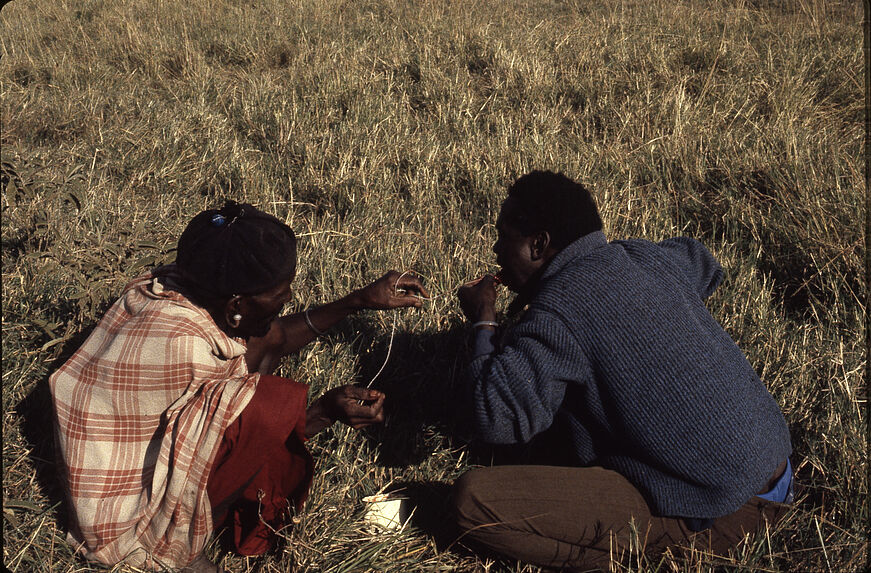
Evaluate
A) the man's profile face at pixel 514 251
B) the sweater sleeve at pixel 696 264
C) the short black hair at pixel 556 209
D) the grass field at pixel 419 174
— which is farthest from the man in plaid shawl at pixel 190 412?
the sweater sleeve at pixel 696 264

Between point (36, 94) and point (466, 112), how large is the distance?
3.49 m

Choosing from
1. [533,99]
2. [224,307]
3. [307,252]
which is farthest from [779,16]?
[224,307]

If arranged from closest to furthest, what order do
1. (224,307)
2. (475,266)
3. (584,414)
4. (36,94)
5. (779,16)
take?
(584,414) < (224,307) < (475,266) < (36,94) < (779,16)

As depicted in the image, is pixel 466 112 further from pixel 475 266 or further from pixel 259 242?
pixel 259 242

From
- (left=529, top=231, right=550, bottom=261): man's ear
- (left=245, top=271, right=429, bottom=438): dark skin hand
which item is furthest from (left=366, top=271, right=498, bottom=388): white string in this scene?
(left=529, top=231, right=550, bottom=261): man's ear

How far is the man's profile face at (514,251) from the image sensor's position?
2355 millimetres

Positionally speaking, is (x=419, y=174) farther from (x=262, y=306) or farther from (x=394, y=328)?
(x=262, y=306)

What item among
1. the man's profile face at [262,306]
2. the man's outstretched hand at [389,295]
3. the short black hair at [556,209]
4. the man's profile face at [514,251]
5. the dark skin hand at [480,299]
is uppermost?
the short black hair at [556,209]

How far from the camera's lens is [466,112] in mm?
5277

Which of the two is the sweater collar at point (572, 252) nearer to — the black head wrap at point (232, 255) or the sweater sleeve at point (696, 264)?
the sweater sleeve at point (696, 264)

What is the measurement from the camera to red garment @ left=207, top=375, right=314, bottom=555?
2.25m

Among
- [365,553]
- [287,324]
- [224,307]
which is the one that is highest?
[224,307]

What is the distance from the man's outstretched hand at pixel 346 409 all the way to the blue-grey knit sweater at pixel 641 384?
34cm

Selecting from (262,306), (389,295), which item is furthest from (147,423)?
(389,295)
